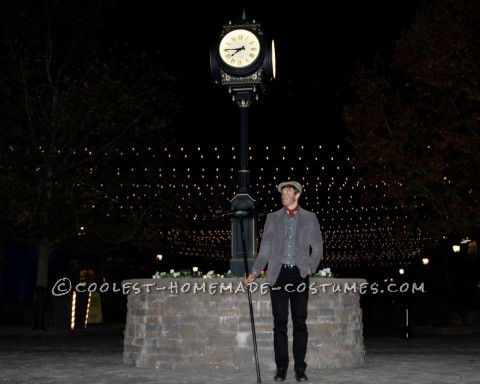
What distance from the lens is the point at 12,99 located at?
2631cm

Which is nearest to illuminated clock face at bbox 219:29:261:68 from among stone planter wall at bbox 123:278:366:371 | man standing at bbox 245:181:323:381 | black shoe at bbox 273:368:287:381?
stone planter wall at bbox 123:278:366:371

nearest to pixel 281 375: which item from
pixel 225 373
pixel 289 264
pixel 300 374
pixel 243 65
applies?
pixel 300 374

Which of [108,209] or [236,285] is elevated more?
[108,209]

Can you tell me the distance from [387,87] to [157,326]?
19.0 m

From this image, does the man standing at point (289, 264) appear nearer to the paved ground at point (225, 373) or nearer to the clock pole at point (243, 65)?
the paved ground at point (225, 373)

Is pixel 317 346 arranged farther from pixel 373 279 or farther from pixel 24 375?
pixel 373 279

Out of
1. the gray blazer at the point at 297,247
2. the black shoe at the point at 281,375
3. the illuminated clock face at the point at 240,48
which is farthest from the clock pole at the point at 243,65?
the black shoe at the point at 281,375

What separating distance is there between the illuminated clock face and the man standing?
A: 3.89 meters

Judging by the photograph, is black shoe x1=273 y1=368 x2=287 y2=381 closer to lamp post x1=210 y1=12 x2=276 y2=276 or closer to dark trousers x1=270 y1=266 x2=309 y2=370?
dark trousers x1=270 y1=266 x2=309 y2=370

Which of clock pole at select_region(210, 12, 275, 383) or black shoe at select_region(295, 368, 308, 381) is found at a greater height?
clock pole at select_region(210, 12, 275, 383)

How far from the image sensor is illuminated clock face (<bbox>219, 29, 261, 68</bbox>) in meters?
12.2

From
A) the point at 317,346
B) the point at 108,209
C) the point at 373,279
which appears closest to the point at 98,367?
the point at 317,346

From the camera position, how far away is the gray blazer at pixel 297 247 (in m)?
8.62

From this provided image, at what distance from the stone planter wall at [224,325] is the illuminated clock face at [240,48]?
362 cm
